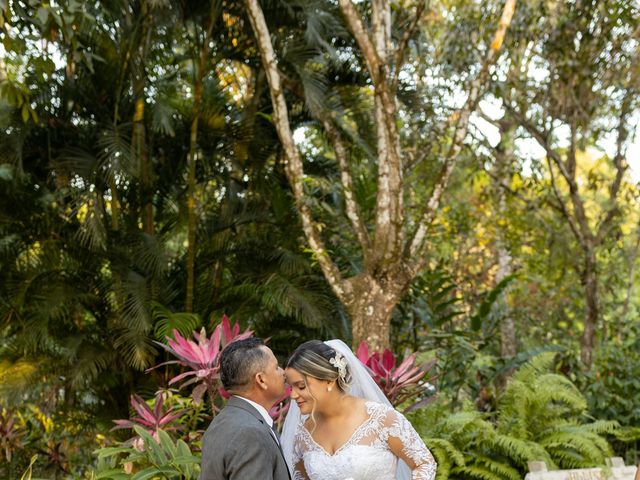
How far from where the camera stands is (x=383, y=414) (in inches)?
159

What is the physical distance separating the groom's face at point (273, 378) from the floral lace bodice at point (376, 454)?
672 mm

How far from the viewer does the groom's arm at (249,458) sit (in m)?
3.09

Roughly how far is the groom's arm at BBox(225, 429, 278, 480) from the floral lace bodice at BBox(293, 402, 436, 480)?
0.86 meters

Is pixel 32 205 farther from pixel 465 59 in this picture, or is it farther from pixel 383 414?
pixel 383 414

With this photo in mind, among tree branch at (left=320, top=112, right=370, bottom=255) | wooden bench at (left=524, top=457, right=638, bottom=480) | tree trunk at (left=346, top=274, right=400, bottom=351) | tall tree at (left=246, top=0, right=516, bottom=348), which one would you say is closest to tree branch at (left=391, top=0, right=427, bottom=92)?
tall tree at (left=246, top=0, right=516, bottom=348)

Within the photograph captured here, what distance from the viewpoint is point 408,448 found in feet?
12.9

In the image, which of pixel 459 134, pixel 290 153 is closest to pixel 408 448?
pixel 290 153

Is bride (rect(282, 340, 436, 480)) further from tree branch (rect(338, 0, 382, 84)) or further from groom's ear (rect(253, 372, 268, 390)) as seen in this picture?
tree branch (rect(338, 0, 382, 84))

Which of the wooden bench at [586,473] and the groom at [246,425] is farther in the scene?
the wooden bench at [586,473]

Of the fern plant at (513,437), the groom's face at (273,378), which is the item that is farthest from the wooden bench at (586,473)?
the groom's face at (273,378)

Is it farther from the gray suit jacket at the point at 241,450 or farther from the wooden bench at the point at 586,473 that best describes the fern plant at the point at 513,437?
the gray suit jacket at the point at 241,450

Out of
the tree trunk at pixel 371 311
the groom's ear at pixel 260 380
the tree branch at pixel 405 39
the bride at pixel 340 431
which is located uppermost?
the tree branch at pixel 405 39

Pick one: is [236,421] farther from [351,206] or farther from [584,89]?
[584,89]

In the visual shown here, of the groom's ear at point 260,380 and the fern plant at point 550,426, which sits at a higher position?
the groom's ear at point 260,380
